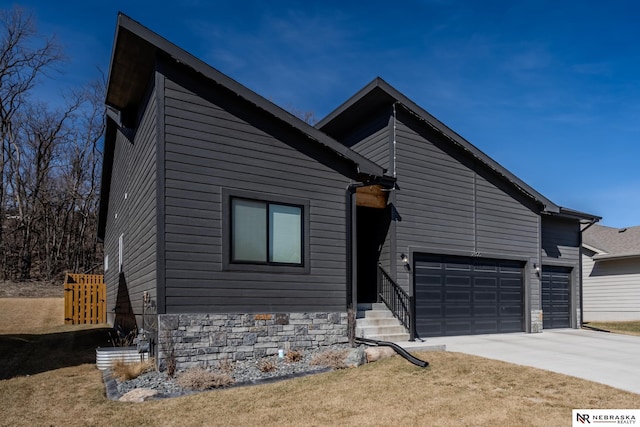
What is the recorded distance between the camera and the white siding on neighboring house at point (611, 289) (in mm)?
20484

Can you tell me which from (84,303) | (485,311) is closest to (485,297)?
(485,311)

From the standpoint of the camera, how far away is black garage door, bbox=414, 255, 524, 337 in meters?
12.7

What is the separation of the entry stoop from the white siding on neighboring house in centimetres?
1430

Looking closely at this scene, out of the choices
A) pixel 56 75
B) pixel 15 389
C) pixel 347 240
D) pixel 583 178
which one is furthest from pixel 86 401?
pixel 56 75

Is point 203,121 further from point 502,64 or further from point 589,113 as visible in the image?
point 589,113

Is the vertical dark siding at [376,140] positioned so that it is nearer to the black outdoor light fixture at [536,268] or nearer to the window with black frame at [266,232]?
the window with black frame at [266,232]

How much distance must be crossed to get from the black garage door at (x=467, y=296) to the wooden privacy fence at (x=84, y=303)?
12082mm

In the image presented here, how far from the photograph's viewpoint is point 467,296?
13.6 m

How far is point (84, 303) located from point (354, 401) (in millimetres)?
14270

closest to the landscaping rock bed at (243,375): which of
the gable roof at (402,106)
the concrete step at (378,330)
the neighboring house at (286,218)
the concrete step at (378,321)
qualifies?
the neighboring house at (286,218)

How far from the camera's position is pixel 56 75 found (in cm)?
2842

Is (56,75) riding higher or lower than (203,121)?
higher

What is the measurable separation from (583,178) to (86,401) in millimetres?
24172

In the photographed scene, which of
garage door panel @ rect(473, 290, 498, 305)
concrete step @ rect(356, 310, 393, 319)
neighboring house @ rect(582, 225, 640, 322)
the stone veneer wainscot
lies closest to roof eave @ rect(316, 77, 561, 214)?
garage door panel @ rect(473, 290, 498, 305)
